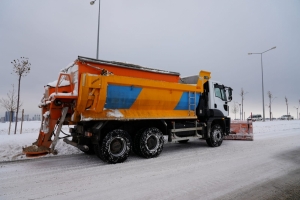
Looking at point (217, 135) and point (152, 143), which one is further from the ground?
point (217, 135)

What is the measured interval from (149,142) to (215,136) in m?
3.90

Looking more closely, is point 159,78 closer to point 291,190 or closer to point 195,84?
point 195,84

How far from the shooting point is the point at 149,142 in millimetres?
7121

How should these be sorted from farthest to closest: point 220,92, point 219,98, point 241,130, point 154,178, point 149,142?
1. point 241,130
2. point 220,92
3. point 219,98
4. point 149,142
5. point 154,178

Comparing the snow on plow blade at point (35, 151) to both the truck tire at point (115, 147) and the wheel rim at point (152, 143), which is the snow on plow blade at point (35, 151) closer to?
the truck tire at point (115, 147)

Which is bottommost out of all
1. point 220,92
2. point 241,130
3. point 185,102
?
point 241,130

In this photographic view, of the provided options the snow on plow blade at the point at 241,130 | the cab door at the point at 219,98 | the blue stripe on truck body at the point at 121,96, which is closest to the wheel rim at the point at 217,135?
the cab door at the point at 219,98

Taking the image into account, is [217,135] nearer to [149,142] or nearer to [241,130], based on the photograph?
[241,130]

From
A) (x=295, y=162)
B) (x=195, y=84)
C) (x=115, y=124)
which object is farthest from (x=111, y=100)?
(x=295, y=162)

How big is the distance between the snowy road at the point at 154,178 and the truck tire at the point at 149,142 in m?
0.30

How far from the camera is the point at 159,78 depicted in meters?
7.96

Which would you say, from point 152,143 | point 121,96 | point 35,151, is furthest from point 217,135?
point 35,151

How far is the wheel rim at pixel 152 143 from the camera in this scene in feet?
23.2

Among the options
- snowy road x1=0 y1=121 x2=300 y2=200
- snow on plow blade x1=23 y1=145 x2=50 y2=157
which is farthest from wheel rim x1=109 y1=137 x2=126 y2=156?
snow on plow blade x1=23 y1=145 x2=50 y2=157
